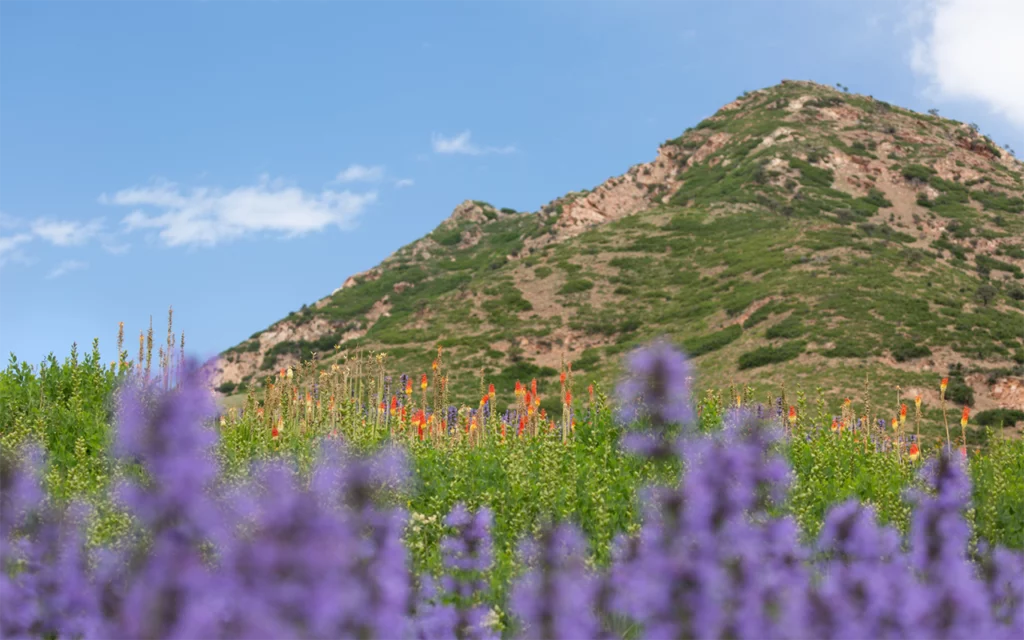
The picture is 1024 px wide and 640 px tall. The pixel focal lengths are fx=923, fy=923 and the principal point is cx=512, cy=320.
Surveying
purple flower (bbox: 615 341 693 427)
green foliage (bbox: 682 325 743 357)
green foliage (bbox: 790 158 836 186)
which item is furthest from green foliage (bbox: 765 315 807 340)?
purple flower (bbox: 615 341 693 427)

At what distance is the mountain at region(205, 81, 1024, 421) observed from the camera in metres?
41.2

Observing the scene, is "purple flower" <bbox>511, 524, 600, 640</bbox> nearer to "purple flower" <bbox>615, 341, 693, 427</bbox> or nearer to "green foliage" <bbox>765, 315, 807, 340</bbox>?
"purple flower" <bbox>615, 341, 693, 427</bbox>

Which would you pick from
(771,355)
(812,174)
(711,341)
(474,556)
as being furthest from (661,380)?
(812,174)

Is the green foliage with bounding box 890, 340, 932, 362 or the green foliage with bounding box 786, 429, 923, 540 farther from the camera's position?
the green foliage with bounding box 890, 340, 932, 362

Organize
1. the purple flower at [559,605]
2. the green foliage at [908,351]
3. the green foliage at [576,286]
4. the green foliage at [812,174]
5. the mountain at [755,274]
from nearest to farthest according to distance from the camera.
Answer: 1. the purple flower at [559,605]
2. the green foliage at [908,351]
3. the mountain at [755,274]
4. the green foliage at [576,286]
5. the green foliage at [812,174]

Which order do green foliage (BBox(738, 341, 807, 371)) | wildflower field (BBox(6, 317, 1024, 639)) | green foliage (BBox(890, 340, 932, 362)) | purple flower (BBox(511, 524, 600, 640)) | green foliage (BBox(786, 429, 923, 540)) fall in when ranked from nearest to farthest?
wildflower field (BBox(6, 317, 1024, 639))
purple flower (BBox(511, 524, 600, 640))
green foliage (BBox(786, 429, 923, 540))
green foliage (BBox(890, 340, 932, 362))
green foliage (BBox(738, 341, 807, 371))

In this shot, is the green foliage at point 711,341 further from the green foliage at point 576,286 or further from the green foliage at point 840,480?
the green foliage at point 840,480

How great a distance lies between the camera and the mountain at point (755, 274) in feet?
135

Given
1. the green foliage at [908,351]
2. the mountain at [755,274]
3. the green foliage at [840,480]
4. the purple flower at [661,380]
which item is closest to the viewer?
the purple flower at [661,380]

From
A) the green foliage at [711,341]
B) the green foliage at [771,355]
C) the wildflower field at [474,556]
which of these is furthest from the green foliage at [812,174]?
the wildflower field at [474,556]

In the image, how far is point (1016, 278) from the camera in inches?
2427

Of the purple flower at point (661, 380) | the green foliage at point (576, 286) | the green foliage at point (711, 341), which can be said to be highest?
the green foliage at point (576, 286)

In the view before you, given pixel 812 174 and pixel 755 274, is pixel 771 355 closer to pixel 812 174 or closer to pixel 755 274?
pixel 755 274

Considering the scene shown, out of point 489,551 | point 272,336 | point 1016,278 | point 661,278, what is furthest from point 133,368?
point 272,336
